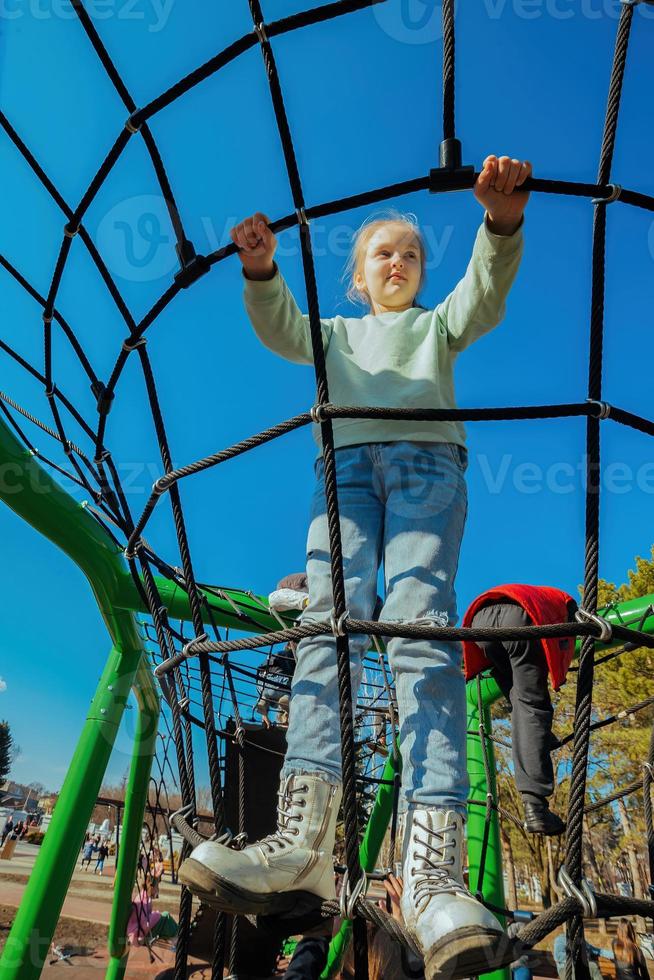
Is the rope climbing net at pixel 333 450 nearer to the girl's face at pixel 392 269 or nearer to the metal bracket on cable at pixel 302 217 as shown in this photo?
the metal bracket on cable at pixel 302 217

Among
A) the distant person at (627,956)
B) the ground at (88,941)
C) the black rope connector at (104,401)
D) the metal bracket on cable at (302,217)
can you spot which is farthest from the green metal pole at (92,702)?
the distant person at (627,956)

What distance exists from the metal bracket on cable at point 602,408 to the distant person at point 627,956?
17.2ft

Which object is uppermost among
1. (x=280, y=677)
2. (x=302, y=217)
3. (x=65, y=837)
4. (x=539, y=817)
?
(x=280, y=677)

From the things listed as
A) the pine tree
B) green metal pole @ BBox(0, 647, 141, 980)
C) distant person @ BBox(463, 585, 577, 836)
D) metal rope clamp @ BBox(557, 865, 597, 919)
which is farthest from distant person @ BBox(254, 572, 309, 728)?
the pine tree

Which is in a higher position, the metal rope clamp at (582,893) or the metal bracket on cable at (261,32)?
the metal bracket on cable at (261,32)

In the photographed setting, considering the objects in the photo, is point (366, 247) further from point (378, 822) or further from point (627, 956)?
point (627, 956)

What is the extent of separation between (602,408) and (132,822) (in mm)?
2394

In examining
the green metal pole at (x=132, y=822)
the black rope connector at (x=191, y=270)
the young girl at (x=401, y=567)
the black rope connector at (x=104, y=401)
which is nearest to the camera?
the young girl at (x=401, y=567)

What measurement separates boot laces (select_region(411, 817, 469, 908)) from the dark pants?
1.09 meters

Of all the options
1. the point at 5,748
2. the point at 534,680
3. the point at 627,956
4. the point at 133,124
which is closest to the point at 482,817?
the point at 534,680

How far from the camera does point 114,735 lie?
2154 millimetres

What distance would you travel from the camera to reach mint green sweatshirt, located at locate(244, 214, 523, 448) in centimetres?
122

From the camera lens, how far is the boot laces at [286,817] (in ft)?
2.79

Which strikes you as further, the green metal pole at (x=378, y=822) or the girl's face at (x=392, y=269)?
the green metal pole at (x=378, y=822)
